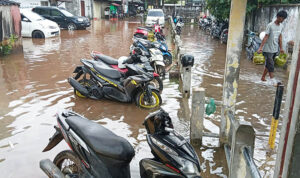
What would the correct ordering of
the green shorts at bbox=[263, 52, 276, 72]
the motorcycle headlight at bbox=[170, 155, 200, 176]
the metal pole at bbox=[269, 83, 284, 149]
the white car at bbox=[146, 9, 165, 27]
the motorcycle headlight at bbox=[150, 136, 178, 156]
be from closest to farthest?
the motorcycle headlight at bbox=[170, 155, 200, 176] → the motorcycle headlight at bbox=[150, 136, 178, 156] → the metal pole at bbox=[269, 83, 284, 149] → the green shorts at bbox=[263, 52, 276, 72] → the white car at bbox=[146, 9, 165, 27]

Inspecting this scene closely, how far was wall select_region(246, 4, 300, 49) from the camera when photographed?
9.47 m

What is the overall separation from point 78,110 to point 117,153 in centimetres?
336

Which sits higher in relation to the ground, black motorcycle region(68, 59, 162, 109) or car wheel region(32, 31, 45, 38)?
car wheel region(32, 31, 45, 38)

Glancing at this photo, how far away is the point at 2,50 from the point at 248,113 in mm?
9238

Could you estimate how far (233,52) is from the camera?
12.2ft

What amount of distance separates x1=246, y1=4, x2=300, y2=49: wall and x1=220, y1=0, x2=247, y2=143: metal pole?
6180 mm

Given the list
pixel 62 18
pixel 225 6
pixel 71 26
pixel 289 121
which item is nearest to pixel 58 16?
pixel 62 18

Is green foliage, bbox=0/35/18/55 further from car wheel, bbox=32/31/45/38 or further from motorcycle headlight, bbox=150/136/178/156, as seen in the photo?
motorcycle headlight, bbox=150/136/178/156

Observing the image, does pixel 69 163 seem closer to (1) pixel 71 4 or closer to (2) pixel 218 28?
(2) pixel 218 28

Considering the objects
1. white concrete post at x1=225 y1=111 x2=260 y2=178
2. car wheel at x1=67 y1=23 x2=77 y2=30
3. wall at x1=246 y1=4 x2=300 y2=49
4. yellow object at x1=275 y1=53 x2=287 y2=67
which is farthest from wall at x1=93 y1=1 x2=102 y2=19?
white concrete post at x1=225 y1=111 x2=260 y2=178

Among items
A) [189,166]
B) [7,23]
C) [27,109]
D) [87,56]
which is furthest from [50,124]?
[7,23]

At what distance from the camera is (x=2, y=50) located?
10.5m

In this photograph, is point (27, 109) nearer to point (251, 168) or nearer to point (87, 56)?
point (251, 168)

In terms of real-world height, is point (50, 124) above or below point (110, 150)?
below
